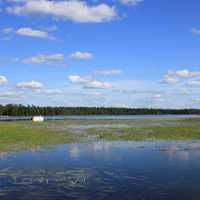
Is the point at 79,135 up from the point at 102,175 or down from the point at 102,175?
up

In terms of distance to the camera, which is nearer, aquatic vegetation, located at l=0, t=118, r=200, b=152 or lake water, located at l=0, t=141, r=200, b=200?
lake water, located at l=0, t=141, r=200, b=200

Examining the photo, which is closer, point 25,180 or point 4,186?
point 4,186

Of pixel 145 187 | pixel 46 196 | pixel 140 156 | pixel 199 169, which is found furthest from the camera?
pixel 140 156

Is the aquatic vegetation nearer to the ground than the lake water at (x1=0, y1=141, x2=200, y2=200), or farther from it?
farther from it

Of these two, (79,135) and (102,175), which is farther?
Answer: (79,135)

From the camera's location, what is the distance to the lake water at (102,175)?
47.5 feet

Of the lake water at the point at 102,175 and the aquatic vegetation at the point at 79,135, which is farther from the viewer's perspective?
the aquatic vegetation at the point at 79,135

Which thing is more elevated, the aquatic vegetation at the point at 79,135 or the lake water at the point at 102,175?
the aquatic vegetation at the point at 79,135

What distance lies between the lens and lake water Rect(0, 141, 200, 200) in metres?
14.5

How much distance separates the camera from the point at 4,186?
1588 cm

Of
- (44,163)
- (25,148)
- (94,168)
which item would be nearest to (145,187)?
(94,168)

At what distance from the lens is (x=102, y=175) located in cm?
1803

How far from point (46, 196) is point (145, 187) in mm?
3757

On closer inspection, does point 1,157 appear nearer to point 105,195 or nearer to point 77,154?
point 77,154
